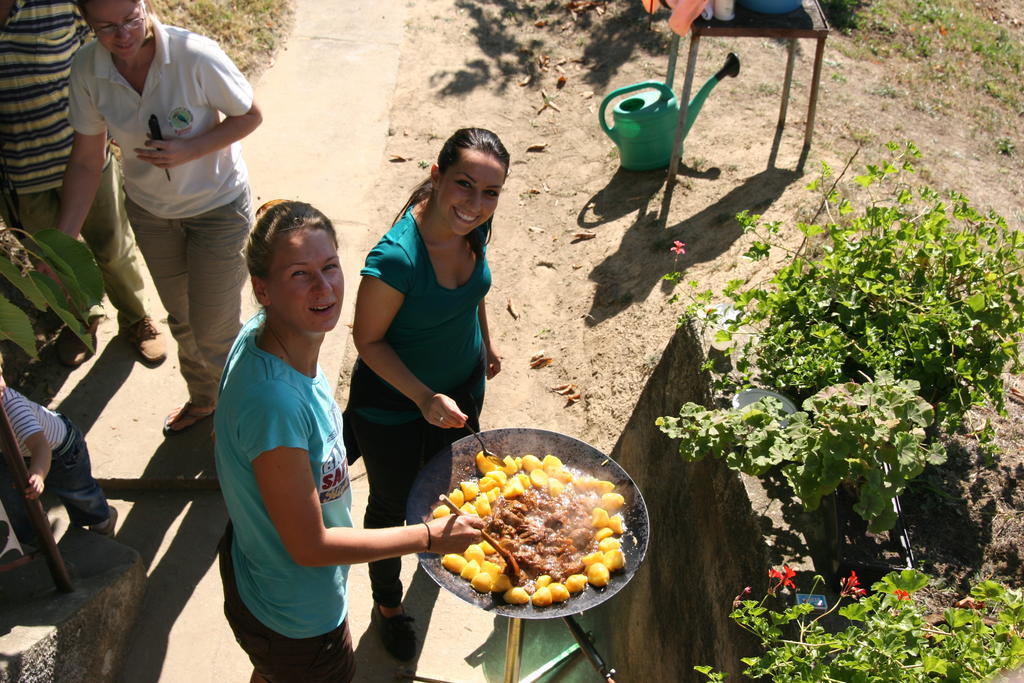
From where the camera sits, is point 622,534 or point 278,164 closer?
point 622,534

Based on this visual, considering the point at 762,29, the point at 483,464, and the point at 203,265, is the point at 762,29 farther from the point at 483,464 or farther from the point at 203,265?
the point at 483,464

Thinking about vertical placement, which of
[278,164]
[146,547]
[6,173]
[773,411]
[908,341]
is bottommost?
[146,547]

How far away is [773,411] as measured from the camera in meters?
2.70

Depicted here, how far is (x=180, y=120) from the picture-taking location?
138 inches

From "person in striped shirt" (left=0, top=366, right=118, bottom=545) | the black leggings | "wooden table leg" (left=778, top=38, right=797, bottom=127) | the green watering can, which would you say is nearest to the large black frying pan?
the black leggings

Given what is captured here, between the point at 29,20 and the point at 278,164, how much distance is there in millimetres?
2884

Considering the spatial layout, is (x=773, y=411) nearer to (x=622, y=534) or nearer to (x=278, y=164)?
(x=622, y=534)

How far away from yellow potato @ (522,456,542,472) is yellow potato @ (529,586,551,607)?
0.51m

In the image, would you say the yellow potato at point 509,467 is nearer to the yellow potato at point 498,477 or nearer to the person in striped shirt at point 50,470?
the yellow potato at point 498,477

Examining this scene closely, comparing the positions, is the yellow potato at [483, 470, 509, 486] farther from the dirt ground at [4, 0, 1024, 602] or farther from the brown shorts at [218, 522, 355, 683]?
the dirt ground at [4, 0, 1024, 602]

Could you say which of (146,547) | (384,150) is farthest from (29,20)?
(384,150)

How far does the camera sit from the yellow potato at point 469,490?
112 inches

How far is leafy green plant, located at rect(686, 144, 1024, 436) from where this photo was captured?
2.79m

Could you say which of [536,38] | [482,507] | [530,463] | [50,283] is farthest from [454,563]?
[536,38]
